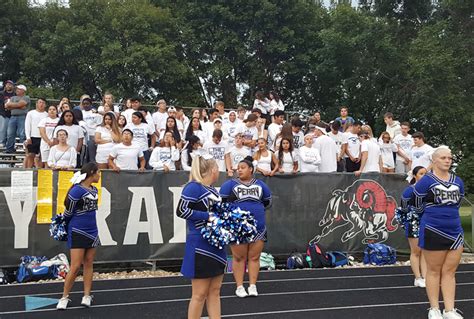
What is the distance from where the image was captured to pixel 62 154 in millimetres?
8945

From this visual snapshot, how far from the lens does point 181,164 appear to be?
395 inches

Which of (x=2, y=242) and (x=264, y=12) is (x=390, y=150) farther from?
(x=264, y=12)

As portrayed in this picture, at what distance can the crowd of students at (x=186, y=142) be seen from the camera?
378 inches

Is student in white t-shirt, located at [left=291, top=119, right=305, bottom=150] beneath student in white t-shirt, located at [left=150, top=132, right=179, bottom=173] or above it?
above

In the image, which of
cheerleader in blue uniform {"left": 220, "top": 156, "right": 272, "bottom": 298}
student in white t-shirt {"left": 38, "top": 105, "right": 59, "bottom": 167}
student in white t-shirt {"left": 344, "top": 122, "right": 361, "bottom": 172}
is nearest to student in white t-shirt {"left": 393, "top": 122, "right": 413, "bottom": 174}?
student in white t-shirt {"left": 344, "top": 122, "right": 361, "bottom": 172}

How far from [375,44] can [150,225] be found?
1835 centimetres

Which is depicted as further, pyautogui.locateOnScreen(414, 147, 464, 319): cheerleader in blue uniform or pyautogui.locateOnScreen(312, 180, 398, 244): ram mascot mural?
pyautogui.locateOnScreen(312, 180, 398, 244): ram mascot mural

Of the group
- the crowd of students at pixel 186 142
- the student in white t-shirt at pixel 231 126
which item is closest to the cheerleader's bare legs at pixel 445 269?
the crowd of students at pixel 186 142

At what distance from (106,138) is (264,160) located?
2826mm

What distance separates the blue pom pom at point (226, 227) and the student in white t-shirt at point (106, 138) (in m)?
5.06

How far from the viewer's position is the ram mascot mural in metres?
10.2

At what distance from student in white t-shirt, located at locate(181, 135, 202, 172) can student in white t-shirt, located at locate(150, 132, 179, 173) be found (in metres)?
0.15

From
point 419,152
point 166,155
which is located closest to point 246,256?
point 166,155

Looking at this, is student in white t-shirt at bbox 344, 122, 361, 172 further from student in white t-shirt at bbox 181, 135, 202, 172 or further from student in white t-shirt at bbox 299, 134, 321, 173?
student in white t-shirt at bbox 181, 135, 202, 172
